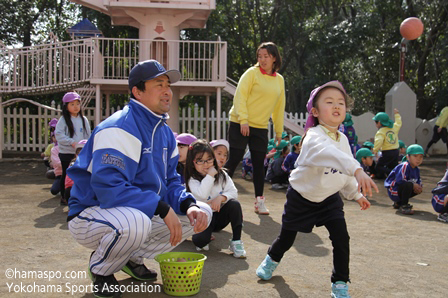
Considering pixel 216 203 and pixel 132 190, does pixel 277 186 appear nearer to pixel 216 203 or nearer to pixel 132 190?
pixel 216 203

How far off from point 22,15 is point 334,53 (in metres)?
14.4

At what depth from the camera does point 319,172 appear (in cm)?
389

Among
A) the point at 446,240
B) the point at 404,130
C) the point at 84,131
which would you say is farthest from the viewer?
the point at 404,130

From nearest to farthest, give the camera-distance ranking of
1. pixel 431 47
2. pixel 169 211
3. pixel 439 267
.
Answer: pixel 169 211
pixel 439 267
pixel 431 47

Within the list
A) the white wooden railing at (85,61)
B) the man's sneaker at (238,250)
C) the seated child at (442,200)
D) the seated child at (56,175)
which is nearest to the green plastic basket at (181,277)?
the man's sneaker at (238,250)

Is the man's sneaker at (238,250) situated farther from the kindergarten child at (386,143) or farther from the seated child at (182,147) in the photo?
the kindergarten child at (386,143)

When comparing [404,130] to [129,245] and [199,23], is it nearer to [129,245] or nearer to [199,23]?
[199,23]

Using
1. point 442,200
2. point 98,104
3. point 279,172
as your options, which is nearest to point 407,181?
point 442,200

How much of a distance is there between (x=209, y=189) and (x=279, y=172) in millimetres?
5415

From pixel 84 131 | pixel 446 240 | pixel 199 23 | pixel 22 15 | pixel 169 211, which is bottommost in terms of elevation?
pixel 446 240

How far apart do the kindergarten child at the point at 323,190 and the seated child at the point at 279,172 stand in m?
6.15

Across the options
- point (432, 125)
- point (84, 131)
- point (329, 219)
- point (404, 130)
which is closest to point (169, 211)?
point (329, 219)

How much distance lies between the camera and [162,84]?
12.5 feet

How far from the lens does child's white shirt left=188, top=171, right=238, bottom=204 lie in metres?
4.99
